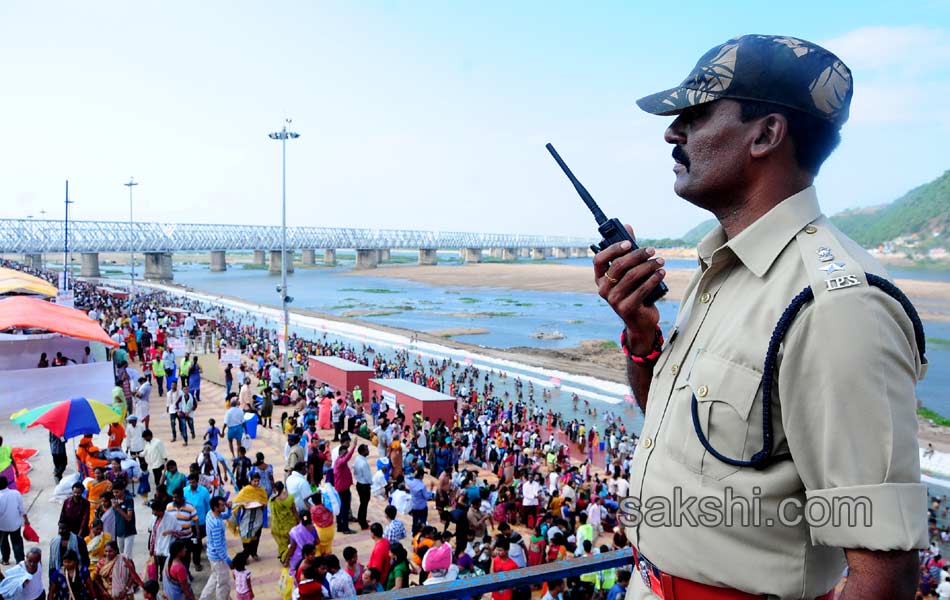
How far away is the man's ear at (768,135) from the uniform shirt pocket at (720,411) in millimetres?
423

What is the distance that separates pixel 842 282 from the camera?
3.40ft

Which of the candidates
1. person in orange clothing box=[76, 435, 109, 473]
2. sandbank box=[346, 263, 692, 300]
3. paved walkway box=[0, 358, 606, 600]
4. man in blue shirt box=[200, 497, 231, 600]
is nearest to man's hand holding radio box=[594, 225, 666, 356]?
man in blue shirt box=[200, 497, 231, 600]

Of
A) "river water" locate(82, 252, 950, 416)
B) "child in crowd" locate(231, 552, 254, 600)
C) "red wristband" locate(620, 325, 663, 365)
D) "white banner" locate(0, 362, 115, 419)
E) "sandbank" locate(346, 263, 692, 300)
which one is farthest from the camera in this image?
"sandbank" locate(346, 263, 692, 300)

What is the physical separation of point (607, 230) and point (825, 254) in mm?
603

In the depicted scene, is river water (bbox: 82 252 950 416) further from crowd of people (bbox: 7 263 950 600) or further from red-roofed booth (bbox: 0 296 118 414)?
red-roofed booth (bbox: 0 296 118 414)

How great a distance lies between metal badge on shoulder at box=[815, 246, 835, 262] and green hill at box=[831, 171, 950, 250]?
14211 cm

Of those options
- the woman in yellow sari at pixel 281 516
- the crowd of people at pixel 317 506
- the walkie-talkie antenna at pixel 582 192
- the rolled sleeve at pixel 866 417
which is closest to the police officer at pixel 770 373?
the rolled sleeve at pixel 866 417

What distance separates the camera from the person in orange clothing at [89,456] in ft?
27.8

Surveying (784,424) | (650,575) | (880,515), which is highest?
(784,424)

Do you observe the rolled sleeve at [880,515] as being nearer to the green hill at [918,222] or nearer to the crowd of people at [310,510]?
the crowd of people at [310,510]

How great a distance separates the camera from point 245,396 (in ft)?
48.3

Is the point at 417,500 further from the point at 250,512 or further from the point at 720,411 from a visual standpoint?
the point at 720,411

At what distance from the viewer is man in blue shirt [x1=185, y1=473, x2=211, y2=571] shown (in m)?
7.65

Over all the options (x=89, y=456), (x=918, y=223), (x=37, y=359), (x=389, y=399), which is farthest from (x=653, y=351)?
(x=918, y=223)
